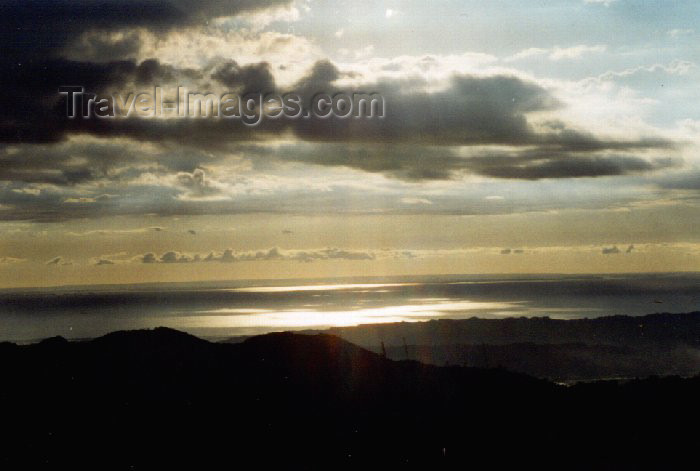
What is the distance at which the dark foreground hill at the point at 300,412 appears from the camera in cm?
2491

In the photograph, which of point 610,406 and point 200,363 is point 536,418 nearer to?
point 610,406

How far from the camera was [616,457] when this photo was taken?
86.4 ft

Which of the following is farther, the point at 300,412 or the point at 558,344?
the point at 558,344

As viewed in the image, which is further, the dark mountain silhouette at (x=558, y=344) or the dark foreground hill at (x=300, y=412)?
the dark mountain silhouette at (x=558, y=344)

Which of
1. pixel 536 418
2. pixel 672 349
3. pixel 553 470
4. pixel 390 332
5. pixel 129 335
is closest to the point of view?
pixel 553 470

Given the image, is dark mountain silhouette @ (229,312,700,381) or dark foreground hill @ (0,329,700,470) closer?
dark foreground hill @ (0,329,700,470)

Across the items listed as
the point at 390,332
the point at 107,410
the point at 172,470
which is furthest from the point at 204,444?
the point at 390,332

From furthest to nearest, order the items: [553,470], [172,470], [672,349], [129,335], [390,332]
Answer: [390,332], [672,349], [129,335], [553,470], [172,470]

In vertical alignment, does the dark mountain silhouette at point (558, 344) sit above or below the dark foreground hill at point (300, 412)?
below

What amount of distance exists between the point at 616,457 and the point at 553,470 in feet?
8.95

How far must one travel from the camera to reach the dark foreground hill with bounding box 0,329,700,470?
24.9 m

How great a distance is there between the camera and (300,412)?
28203 mm

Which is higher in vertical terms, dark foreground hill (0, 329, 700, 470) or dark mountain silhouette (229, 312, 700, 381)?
dark foreground hill (0, 329, 700, 470)

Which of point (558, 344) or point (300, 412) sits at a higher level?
point (300, 412)
